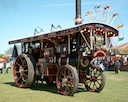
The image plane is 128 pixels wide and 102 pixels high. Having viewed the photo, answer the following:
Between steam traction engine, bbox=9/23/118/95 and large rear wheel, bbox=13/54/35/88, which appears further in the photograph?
large rear wheel, bbox=13/54/35/88

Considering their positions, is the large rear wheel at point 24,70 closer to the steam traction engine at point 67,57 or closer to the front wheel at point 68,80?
the steam traction engine at point 67,57

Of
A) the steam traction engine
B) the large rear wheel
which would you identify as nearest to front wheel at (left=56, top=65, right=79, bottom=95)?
the steam traction engine

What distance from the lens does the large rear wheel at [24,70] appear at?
9625 millimetres

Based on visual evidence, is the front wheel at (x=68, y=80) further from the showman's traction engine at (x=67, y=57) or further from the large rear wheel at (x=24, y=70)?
the large rear wheel at (x=24, y=70)

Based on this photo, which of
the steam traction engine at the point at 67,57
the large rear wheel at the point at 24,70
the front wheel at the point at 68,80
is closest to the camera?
the front wheel at the point at 68,80

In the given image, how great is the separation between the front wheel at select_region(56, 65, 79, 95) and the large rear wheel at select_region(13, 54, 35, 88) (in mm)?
1657

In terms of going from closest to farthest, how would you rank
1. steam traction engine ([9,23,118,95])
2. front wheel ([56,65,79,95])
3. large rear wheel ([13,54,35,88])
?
1. front wheel ([56,65,79,95])
2. steam traction engine ([9,23,118,95])
3. large rear wheel ([13,54,35,88])

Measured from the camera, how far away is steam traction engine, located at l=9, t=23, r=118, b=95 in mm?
8023

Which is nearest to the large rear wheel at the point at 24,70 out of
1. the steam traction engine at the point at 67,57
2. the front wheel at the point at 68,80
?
the steam traction engine at the point at 67,57

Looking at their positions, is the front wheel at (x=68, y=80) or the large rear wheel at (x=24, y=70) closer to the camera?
the front wheel at (x=68, y=80)

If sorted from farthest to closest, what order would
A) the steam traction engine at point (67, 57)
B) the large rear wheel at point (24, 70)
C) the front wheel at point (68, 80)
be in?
the large rear wheel at point (24, 70), the steam traction engine at point (67, 57), the front wheel at point (68, 80)

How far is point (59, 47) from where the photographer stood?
912 centimetres

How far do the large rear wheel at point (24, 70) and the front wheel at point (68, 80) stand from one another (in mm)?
1657

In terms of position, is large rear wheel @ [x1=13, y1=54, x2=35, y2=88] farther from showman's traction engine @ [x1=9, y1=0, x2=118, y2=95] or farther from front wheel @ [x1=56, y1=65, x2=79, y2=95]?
front wheel @ [x1=56, y1=65, x2=79, y2=95]
